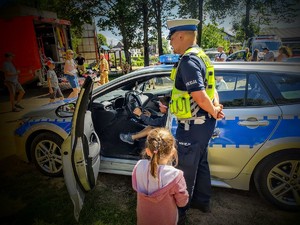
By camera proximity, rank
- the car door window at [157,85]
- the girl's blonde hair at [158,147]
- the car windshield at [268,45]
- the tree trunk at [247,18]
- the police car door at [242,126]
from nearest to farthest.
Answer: the girl's blonde hair at [158,147] → the police car door at [242,126] → the car door window at [157,85] → the car windshield at [268,45] → the tree trunk at [247,18]

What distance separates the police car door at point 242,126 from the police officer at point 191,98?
33cm

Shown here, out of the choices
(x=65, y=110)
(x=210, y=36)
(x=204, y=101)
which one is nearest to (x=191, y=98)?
(x=204, y=101)

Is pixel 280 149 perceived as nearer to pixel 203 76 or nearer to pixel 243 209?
pixel 243 209

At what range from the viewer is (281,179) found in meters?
2.39

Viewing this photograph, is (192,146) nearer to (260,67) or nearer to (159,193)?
(159,193)

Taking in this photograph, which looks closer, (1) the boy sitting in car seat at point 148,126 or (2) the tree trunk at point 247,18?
(1) the boy sitting in car seat at point 148,126

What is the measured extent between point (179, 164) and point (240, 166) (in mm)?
696

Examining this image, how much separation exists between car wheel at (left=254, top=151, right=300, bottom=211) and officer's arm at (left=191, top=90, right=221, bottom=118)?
94cm

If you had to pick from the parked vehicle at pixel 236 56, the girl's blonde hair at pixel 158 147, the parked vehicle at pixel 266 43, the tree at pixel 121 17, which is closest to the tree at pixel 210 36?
the parked vehicle at pixel 266 43

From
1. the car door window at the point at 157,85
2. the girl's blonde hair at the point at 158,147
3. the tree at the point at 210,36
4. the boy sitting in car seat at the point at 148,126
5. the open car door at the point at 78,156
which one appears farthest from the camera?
the tree at the point at 210,36

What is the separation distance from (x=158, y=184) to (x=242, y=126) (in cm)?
119

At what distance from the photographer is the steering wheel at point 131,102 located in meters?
3.21

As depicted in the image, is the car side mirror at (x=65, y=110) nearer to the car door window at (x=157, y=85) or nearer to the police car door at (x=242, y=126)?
the car door window at (x=157, y=85)

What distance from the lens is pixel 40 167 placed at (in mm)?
3266
